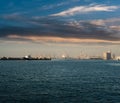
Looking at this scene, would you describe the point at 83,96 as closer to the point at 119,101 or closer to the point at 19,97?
the point at 119,101

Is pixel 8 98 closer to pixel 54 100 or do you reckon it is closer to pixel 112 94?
pixel 54 100

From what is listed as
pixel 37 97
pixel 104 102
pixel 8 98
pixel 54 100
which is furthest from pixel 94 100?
pixel 8 98

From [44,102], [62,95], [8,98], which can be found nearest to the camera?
[44,102]

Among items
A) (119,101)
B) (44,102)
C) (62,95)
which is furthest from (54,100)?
(119,101)

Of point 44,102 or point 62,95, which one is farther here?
point 62,95

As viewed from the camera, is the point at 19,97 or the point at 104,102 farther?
the point at 19,97

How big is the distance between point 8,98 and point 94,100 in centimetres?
1635

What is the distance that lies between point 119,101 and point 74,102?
28.0ft

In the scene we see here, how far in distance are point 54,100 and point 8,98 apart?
8955 mm

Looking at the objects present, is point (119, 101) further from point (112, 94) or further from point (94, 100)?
point (112, 94)

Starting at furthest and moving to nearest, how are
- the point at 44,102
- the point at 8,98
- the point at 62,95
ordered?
the point at 62,95 → the point at 8,98 → the point at 44,102

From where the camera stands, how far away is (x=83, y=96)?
63.6m

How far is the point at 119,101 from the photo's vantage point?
190 feet

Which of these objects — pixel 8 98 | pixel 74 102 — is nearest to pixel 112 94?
pixel 74 102
